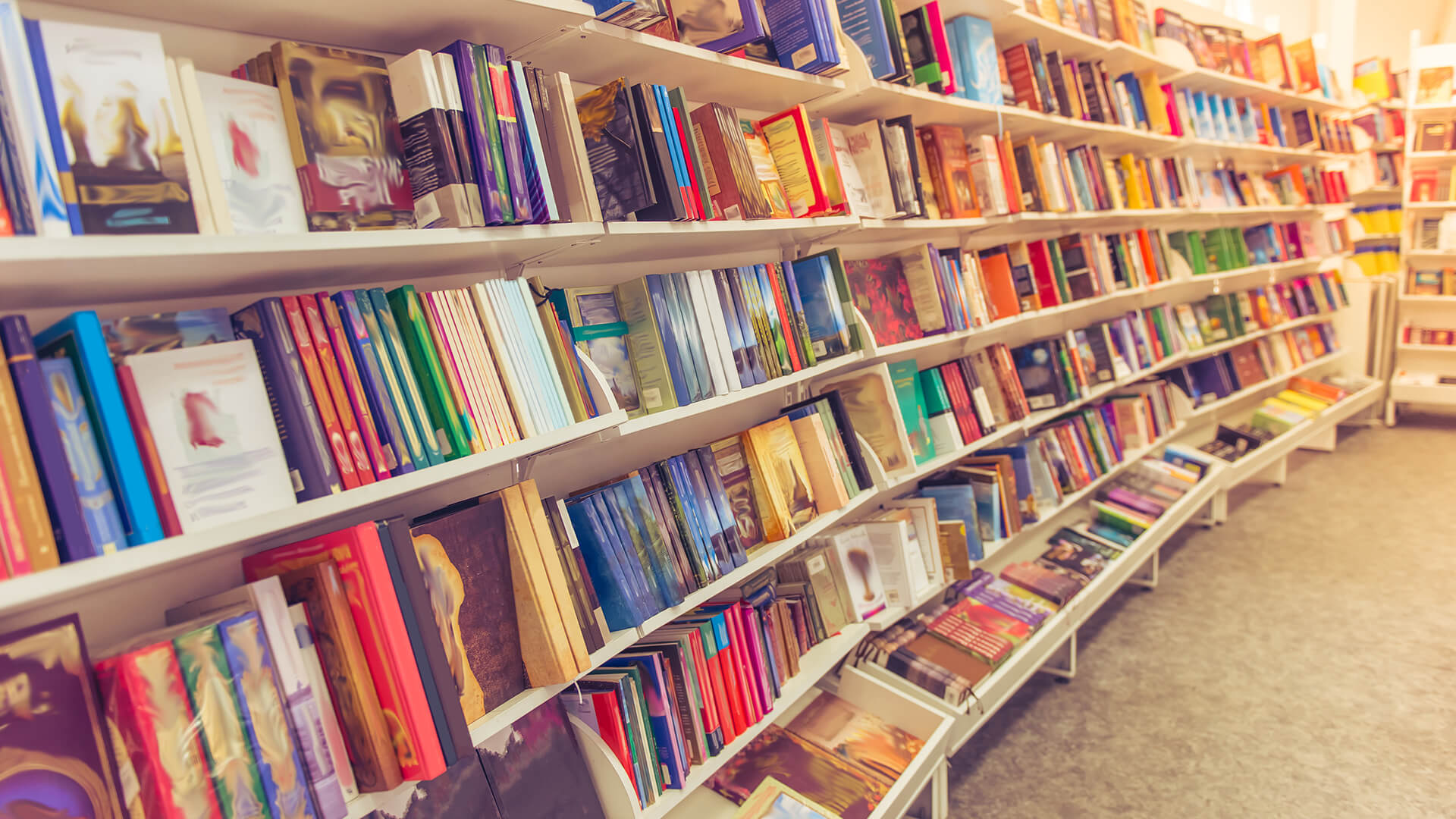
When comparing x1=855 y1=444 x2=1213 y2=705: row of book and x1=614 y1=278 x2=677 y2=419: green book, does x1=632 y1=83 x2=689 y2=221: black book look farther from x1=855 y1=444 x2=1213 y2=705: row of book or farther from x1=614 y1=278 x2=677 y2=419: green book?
x1=855 y1=444 x2=1213 y2=705: row of book

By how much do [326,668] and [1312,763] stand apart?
281 cm

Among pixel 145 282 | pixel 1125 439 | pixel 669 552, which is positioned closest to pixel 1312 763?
pixel 1125 439

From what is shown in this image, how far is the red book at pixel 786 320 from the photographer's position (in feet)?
6.36

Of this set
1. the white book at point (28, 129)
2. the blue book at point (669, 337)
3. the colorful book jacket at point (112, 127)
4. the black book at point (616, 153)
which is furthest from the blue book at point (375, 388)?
the blue book at point (669, 337)

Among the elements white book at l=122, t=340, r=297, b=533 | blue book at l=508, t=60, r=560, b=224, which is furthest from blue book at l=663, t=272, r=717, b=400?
white book at l=122, t=340, r=297, b=533

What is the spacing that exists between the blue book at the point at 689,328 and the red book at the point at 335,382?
0.73 m

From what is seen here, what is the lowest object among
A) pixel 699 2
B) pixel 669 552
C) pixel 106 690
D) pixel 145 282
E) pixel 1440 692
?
pixel 1440 692

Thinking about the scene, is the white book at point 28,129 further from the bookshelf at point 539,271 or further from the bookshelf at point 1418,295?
the bookshelf at point 1418,295

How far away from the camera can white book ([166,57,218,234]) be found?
0.95m

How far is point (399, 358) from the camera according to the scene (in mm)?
1185

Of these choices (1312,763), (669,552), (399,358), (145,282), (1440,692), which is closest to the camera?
(145,282)

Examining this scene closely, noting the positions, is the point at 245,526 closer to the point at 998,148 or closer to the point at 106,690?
the point at 106,690

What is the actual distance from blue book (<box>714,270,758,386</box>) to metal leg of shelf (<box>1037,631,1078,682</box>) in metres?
1.88

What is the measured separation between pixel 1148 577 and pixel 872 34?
2944 millimetres
